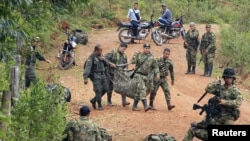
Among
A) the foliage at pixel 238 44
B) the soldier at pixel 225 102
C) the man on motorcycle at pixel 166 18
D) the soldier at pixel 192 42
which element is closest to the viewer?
the soldier at pixel 225 102

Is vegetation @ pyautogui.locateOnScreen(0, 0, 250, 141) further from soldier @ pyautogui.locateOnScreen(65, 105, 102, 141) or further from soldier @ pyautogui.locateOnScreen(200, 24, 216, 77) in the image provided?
soldier @ pyautogui.locateOnScreen(200, 24, 216, 77)

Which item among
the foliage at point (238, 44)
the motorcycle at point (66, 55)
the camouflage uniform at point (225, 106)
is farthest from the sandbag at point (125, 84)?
the foliage at point (238, 44)

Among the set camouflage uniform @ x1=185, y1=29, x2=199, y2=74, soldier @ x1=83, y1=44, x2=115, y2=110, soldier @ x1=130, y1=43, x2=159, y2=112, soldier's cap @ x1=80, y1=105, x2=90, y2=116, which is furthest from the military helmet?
camouflage uniform @ x1=185, y1=29, x2=199, y2=74

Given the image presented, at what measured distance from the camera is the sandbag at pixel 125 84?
12.7m

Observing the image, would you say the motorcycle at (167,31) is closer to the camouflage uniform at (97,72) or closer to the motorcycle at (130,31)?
the motorcycle at (130,31)

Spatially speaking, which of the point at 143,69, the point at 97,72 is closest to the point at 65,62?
the point at 97,72

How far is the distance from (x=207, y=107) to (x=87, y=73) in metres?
4.23

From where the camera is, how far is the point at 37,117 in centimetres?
754

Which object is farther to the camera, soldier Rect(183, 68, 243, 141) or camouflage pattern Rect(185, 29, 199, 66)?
camouflage pattern Rect(185, 29, 199, 66)

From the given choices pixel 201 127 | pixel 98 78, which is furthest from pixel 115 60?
pixel 201 127

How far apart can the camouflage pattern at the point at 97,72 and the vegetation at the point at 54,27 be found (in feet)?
4.03

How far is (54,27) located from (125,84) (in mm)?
9501

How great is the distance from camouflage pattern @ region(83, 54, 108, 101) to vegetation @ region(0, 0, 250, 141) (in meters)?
1.23

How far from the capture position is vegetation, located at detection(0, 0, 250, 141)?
716 cm
